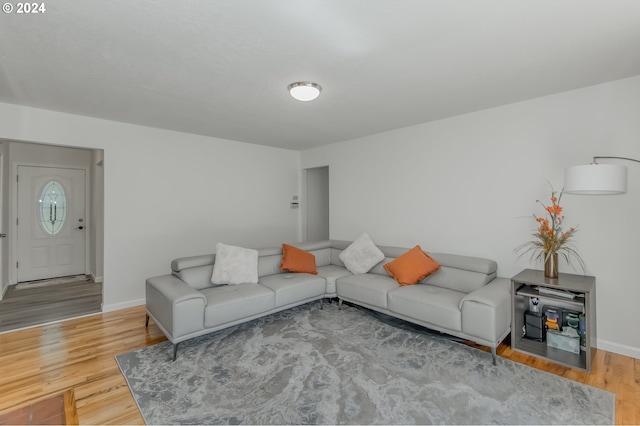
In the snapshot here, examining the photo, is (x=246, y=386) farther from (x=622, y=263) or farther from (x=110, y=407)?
(x=622, y=263)

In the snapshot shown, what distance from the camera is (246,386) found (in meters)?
2.20

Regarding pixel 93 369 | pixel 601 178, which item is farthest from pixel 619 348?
pixel 93 369

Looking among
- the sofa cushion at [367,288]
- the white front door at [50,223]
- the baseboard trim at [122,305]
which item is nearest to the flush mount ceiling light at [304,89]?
the sofa cushion at [367,288]

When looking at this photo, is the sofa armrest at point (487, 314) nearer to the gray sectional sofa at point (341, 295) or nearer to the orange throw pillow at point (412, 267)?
the gray sectional sofa at point (341, 295)

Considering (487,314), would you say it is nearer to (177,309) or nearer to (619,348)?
(619,348)

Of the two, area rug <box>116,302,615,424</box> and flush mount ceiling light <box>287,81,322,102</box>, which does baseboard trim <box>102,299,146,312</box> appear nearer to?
area rug <box>116,302,615,424</box>

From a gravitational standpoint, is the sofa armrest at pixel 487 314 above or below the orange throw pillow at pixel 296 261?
below

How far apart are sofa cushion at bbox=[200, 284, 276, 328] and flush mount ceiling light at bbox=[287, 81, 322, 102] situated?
6.81ft

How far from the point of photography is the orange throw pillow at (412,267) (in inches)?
134

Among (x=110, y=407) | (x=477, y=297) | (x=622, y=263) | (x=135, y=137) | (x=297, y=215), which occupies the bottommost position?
(x=110, y=407)

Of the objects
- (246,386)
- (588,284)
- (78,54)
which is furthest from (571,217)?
(78,54)

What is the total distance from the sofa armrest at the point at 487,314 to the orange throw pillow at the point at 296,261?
77.9 inches

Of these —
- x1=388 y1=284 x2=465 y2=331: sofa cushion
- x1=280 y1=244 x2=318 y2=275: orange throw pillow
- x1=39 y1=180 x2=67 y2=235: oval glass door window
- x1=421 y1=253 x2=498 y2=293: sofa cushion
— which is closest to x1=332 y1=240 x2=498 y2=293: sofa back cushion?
x1=421 y1=253 x2=498 y2=293: sofa cushion

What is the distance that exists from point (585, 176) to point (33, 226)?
7.74m
